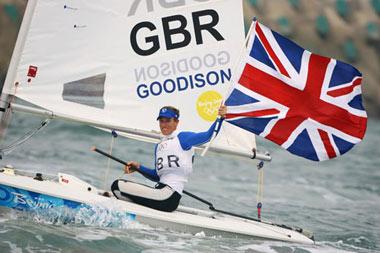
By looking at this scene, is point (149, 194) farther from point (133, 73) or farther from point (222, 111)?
point (133, 73)

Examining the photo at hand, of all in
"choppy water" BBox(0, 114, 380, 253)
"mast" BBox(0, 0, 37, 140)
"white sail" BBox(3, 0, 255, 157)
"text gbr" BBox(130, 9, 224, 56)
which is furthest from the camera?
"text gbr" BBox(130, 9, 224, 56)

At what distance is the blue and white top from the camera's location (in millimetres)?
7117

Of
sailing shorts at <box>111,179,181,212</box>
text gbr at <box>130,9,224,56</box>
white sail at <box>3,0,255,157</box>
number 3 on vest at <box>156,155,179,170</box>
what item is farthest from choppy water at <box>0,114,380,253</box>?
text gbr at <box>130,9,224,56</box>

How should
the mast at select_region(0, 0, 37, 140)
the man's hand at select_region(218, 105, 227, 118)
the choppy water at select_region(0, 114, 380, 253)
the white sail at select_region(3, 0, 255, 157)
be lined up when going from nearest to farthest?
the choppy water at select_region(0, 114, 380, 253) → the man's hand at select_region(218, 105, 227, 118) → the mast at select_region(0, 0, 37, 140) → the white sail at select_region(3, 0, 255, 157)

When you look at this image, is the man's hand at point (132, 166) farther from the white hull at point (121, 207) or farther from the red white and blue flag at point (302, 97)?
the red white and blue flag at point (302, 97)

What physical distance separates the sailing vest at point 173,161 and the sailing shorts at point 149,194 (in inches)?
2.9

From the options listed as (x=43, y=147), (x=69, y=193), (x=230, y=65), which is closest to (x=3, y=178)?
(x=69, y=193)

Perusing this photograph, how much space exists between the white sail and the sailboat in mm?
10

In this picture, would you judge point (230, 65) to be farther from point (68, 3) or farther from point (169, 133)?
point (68, 3)

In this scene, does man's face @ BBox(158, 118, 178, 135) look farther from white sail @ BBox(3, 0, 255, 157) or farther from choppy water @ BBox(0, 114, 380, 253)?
choppy water @ BBox(0, 114, 380, 253)

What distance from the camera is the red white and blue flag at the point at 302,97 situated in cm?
745

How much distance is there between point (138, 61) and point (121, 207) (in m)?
1.62

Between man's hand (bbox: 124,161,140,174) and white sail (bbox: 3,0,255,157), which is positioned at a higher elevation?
white sail (bbox: 3,0,255,157)

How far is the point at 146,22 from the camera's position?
776 centimetres
